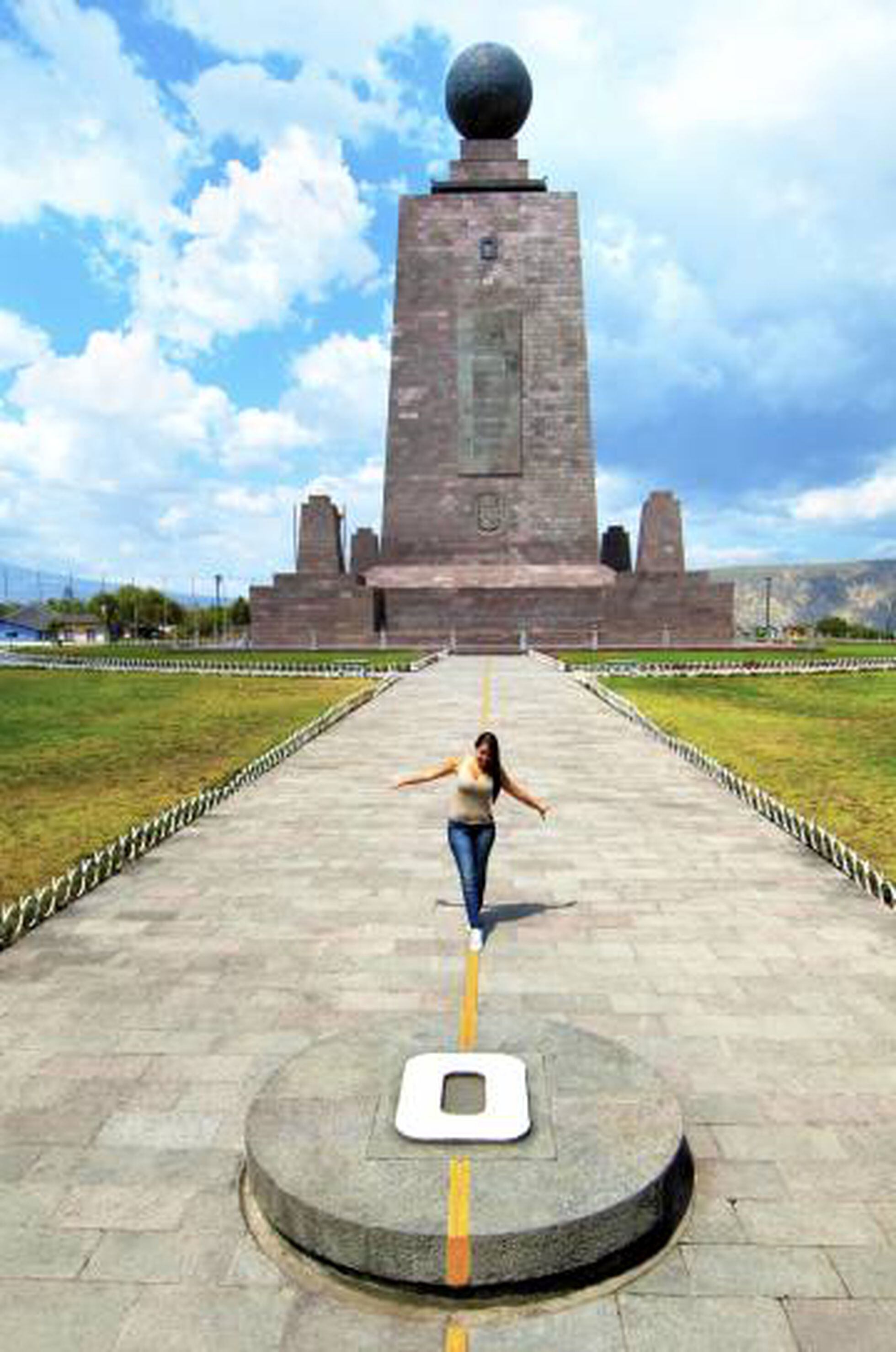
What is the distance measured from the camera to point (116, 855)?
10.3 m

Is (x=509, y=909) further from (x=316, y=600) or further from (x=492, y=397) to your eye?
(x=492, y=397)

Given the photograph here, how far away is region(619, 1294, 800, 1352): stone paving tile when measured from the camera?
12.4 feet

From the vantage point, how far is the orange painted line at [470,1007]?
565 centimetres

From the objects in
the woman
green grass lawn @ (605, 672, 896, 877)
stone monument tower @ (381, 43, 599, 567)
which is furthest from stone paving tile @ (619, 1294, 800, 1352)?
stone monument tower @ (381, 43, 599, 567)

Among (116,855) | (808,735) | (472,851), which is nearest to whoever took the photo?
(472,851)

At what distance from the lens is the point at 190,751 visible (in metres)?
19.0

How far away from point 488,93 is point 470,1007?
57.9m

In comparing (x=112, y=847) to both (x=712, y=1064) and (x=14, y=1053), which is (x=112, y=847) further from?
(x=712, y=1064)

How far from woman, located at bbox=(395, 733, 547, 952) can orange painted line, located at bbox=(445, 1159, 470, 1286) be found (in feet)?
12.2

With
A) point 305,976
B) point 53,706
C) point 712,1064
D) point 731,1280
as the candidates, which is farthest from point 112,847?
point 53,706

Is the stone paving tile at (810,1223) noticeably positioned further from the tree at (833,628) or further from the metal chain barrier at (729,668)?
the tree at (833,628)

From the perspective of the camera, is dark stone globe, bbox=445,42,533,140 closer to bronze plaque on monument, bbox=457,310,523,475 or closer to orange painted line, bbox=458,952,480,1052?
bronze plaque on monument, bbox=457,310,523,475

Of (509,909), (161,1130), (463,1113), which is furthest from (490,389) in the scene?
(463,1113)

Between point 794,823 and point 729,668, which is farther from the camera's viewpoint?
point 729,668
